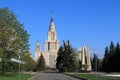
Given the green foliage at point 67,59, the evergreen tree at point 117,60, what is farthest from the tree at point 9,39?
the green foliage at point 67,59

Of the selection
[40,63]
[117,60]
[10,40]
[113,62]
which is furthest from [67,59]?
[10,40]

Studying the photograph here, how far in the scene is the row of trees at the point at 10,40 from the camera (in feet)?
193

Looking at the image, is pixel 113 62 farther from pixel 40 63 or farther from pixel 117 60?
pixel 40 63

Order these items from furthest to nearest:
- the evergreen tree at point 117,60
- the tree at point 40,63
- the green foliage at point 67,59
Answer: the tree at point 40,63
the green foliage at point 67,59
the evergreen tree at point 117,60

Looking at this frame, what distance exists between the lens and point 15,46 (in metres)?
59.2

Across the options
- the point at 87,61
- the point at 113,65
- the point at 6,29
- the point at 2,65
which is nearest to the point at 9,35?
the point at 6,29

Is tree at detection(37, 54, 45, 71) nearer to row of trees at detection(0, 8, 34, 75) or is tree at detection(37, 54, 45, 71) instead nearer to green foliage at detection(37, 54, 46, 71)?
green foliage at detection(37, 54, 46, 71)

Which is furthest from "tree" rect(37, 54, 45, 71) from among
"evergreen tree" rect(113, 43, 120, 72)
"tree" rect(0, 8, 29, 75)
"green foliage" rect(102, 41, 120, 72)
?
"tree" rect(0, 8, 29, 75)

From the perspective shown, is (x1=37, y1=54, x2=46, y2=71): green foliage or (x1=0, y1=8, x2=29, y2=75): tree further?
(x1=37, y1=54, x2=46, y2=71): green foliage

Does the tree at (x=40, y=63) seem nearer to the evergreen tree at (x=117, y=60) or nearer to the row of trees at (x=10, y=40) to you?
the evergreen tree at (x=117, y=60)

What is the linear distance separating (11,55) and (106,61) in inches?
3287

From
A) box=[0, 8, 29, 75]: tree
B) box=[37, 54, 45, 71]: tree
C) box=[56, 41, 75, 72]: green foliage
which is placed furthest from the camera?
box=[37, 54, 45, 71]: tree

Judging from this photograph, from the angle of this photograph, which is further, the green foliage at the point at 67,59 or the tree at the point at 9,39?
the green foliage at the point at 67,59

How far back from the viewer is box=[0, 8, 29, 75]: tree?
192ft
